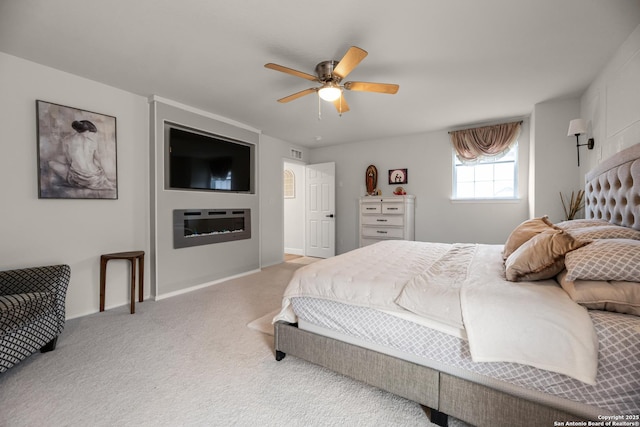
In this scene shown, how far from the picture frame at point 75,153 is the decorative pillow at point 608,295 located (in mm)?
4050

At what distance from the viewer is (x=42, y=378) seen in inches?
70.7

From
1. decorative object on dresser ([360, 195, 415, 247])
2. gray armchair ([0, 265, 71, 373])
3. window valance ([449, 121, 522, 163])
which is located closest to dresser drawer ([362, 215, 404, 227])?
decorative object on dresser ([360, 195, 415, 247])

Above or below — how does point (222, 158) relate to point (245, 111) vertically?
below

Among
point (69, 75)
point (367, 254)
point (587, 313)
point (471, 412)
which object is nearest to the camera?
point (587, 313)

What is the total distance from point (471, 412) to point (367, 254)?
134 cm

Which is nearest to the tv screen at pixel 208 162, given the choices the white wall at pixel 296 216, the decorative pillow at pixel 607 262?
the white wall at pixel 296 216

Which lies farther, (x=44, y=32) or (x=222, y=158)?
(x=222, y=158)

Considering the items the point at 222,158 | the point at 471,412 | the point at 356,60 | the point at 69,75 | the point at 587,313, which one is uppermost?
the point at 69,75

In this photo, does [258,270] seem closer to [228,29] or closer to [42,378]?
[42,378]

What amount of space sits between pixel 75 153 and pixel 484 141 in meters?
5.42

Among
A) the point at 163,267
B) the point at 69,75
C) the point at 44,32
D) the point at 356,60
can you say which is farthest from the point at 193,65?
the point at 163,267

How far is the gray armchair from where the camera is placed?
1753mm

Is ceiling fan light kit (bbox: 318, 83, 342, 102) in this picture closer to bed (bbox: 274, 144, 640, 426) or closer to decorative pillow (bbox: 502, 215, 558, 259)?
bed (bbox: 274, 144, 640, 426)

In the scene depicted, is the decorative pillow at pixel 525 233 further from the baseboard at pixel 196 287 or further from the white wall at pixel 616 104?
the baseboard at pixel 196 287
